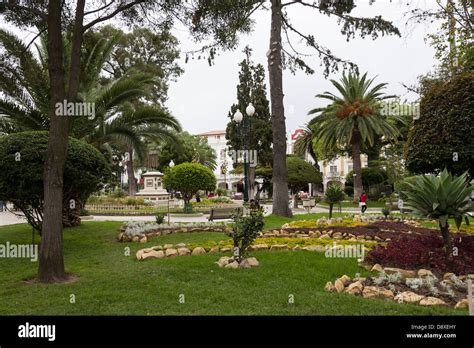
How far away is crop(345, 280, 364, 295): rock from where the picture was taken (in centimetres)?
562

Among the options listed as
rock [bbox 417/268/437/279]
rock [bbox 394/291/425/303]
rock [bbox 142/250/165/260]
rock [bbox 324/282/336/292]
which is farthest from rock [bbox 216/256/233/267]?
rock [bbox 417/268/437/279]

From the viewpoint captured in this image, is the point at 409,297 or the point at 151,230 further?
the point at 151,230

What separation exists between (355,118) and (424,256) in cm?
2541

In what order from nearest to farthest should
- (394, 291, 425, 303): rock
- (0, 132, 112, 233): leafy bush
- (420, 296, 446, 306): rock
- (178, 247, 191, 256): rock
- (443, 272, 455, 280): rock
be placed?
(420, 296, 446, 306): rock → (394, 291, 425, 303): rock → (443, 272, 455, 280): rock → (178, 247, 191, 256): rock → (0, 132, 112, 233): leafy bush

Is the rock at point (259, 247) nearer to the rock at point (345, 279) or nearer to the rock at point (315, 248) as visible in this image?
the rock at point (315, 248)

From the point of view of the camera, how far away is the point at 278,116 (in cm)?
1664

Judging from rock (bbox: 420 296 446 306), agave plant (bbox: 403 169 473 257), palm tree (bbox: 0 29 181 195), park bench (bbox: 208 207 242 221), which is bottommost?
rock (bbox: 420 296 446 306)

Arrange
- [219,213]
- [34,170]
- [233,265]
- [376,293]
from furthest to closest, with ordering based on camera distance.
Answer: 1. [219,213]
2. [34,170]
3. [233,265]
4. [376,293]

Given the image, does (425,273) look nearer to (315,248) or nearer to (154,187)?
(315,248)

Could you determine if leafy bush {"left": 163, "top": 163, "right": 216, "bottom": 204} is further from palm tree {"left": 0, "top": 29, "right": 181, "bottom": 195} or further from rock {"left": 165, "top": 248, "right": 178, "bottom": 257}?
rock {"left": 165, "top": 248, "right": 178, "bottom": 257}

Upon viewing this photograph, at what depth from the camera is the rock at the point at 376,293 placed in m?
5.45

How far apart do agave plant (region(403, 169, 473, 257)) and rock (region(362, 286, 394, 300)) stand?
194 cm

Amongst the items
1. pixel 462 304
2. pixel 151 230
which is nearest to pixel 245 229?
pixel 462 304
